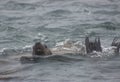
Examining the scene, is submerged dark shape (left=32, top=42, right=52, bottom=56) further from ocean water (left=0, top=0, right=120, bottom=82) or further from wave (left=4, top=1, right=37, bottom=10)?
wave (left=4, top=1, right=37, bottom=10)

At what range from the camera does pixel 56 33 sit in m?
14.4

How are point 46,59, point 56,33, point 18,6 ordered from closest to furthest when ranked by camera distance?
1. point 46,59
2. point 56,33
3. point 18,6

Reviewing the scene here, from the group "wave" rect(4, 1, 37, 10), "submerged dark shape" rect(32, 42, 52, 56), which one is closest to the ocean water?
"wave" rect(4, 1, 37, 10)

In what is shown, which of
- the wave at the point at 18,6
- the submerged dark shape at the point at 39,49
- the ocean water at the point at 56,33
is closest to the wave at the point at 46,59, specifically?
the ocean water at the point at 56,33

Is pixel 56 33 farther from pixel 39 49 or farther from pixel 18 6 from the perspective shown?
pixel 18 6

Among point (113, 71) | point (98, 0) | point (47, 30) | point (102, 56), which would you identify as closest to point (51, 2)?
point (98, 0)

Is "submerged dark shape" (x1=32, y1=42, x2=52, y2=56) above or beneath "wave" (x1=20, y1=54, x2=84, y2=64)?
above

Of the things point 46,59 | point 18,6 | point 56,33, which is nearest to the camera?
point 46,59

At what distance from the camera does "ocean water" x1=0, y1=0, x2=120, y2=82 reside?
9750 millimetres

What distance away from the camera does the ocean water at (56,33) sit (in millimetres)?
9750

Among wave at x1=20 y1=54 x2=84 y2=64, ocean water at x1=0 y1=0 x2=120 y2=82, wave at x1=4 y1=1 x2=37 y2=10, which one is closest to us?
ocean water at x1=0 y1=0 x2=120 y2=82

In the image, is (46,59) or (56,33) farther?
(56,33)

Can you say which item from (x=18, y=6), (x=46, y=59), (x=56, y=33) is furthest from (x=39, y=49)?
(x=18, y=6)

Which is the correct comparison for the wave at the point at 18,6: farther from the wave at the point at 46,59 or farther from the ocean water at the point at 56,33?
the wave at the point at 46,59
